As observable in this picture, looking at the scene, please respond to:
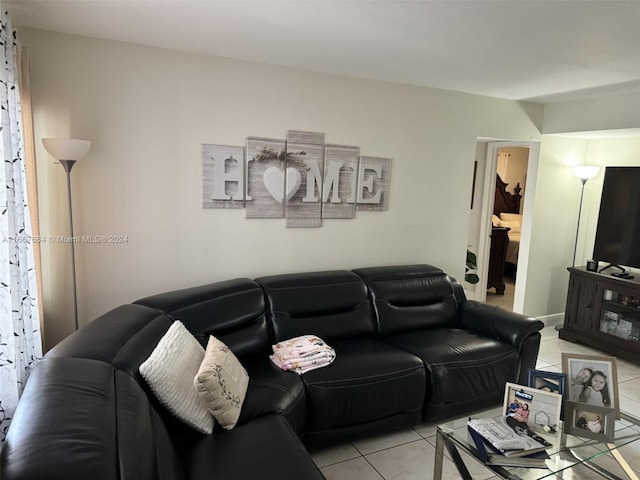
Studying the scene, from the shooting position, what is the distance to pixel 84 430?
43.7 inches

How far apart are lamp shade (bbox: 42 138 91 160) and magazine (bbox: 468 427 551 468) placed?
2.51 metres

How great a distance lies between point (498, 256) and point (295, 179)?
12.0ft

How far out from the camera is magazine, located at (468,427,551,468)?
69.7 inches

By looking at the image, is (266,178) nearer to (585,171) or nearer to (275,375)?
(275,375)

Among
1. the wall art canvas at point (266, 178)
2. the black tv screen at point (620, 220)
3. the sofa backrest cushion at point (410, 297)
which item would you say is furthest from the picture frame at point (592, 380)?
the black tv screen at point (620, 220)

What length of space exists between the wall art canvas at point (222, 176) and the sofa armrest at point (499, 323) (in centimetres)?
197

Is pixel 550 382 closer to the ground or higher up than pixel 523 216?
closer to the ground

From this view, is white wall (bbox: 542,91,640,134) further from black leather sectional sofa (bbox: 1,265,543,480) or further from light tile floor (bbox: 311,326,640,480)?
light tile floor (bbox: 311,326,640,480)

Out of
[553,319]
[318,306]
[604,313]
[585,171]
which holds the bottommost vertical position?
[553,319]

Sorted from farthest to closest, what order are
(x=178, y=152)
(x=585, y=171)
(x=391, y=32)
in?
(x=585, y=171) < (x=178, y=152) < (x=391, y=32)

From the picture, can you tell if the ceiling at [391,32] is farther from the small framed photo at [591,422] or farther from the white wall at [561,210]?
the small framed photo at [591,422]

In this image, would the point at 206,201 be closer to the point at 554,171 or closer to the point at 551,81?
the point at 551,81

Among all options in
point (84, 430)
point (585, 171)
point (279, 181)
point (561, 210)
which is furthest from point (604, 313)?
point (84, 430)

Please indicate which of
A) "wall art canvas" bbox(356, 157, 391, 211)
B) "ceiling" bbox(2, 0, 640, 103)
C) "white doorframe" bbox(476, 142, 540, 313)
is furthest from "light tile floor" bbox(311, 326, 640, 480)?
"ceiling" bbox(2, 0, 640, 103)
